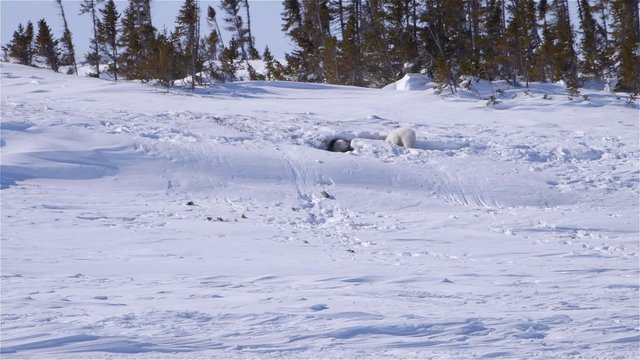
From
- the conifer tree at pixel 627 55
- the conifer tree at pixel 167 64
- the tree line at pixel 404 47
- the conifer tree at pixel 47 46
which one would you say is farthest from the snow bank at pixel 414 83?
the conifer tree at pixel 47 46

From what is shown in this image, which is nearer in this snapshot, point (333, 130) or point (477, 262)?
point (477, 262)

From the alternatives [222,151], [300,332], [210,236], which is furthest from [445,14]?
[300,332]

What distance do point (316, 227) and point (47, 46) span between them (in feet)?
98.7

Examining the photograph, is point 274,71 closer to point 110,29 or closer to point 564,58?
point 110,29

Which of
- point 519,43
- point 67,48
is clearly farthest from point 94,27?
point 519,43

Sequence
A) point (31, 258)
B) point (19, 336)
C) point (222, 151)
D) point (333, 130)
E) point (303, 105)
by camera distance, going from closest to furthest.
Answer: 1. point (19, 336)
2. point (31, 258)
3. point (222, 151)
4. point (333, 130)
5. point (303, 105)

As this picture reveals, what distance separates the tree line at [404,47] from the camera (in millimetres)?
24781

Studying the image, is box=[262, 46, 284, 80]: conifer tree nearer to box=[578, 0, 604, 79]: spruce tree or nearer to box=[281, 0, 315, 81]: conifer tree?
box=[281, 0, 315, 81]: conifer tree

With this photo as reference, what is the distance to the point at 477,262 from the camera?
877 centimetres

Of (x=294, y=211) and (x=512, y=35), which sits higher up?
(x=512, y=35)

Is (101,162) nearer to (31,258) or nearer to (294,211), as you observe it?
(294,211)

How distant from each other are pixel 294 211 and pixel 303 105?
1014 centimetres

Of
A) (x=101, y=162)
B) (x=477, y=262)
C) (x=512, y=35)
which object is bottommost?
(x=477, y=262)

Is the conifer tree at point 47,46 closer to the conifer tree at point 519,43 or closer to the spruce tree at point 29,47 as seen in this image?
the spruce tree at point 29,47
